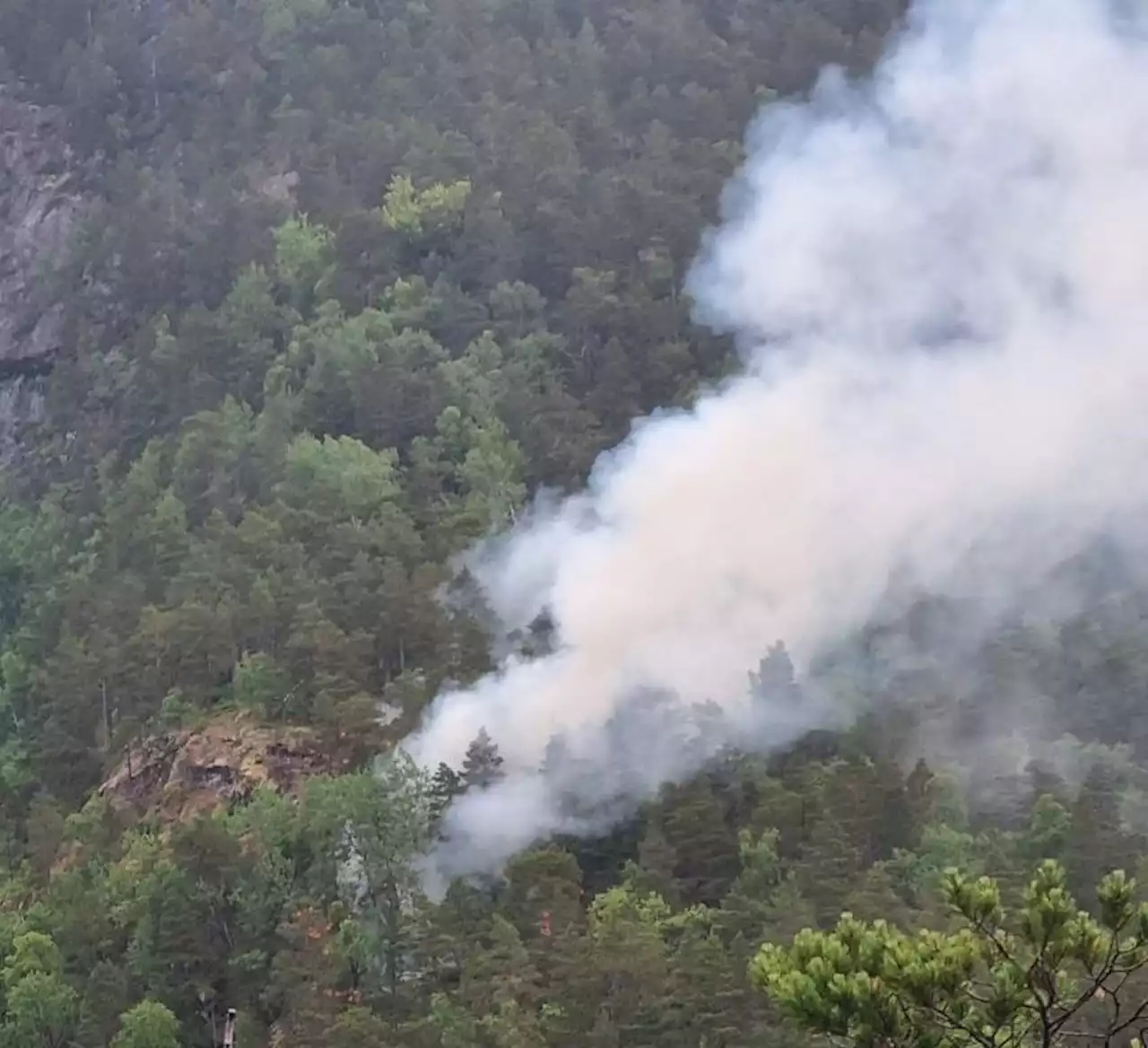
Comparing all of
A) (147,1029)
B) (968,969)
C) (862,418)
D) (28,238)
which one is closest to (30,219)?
(28,238)

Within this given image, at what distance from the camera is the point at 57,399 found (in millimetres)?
60781

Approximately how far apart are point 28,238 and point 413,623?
1657 inches

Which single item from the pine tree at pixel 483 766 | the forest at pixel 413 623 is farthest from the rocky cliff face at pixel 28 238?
the pine tree at pixel 483 766

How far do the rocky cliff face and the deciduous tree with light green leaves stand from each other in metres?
57.4

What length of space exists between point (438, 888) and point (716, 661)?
6.66m

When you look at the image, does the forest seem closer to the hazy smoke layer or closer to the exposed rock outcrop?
the exposed rock outcrop

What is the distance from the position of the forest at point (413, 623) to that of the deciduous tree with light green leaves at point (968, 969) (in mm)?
27

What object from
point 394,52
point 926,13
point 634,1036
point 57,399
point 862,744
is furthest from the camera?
point 394,52

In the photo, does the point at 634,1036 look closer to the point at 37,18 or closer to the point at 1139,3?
the point at 1139,3

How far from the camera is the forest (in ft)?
73.3

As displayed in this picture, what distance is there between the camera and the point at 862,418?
37.7 m

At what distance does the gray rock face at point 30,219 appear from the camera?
65.0m

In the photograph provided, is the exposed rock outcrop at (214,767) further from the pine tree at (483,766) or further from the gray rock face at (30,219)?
the gray rock face at (30,219)

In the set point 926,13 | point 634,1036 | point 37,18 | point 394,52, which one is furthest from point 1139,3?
point 37,18
